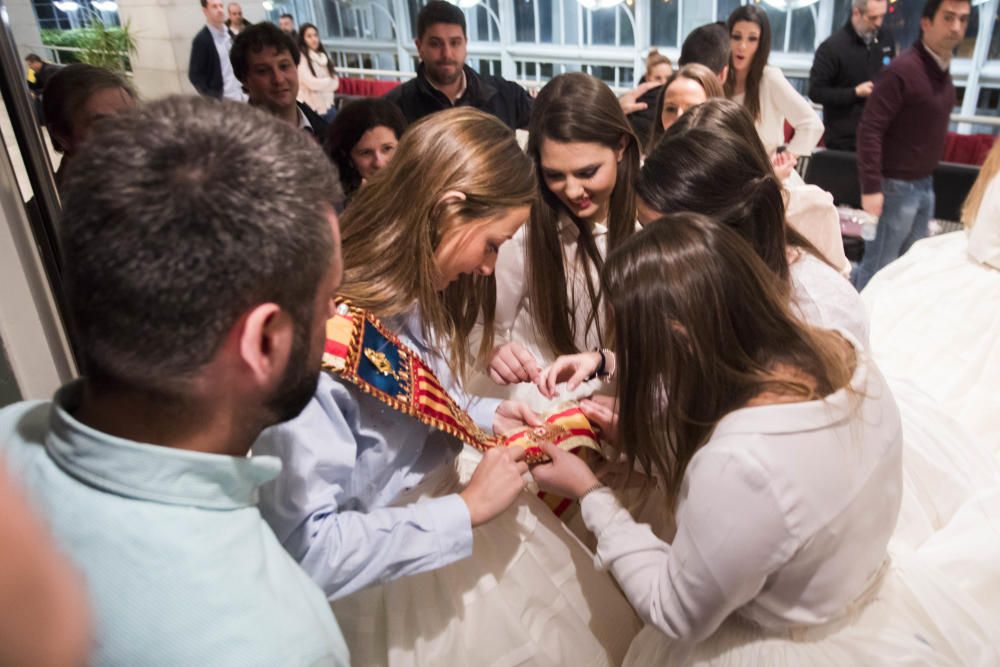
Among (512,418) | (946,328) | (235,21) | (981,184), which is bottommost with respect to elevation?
(946,328)

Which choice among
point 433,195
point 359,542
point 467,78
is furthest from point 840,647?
point 467,78

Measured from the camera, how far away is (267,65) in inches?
90.0

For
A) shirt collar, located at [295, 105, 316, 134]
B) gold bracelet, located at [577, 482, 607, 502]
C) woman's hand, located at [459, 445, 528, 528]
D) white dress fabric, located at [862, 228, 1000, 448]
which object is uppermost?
shirt collar, located at [295, 105, 316, 134]

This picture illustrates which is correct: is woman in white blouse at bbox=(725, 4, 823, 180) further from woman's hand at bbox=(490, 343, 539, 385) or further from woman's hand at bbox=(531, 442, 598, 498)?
Answer: woman's hand at bbox=(531, 442, 598, 498)

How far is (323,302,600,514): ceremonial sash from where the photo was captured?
98 cm

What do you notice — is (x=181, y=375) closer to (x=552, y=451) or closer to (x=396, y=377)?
(x=396, y=377)

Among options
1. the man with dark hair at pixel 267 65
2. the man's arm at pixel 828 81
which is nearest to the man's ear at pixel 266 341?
Answer: the man with dark hair at pixel 267 65

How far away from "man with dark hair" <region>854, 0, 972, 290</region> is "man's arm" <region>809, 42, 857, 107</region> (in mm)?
624

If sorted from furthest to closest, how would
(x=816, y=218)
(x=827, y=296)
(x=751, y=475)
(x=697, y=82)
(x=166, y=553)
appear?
(x=697, y=82)
(x=816, y=218)
(x=827, y=296)
(x=751, y=475)
(x=166, y=553)

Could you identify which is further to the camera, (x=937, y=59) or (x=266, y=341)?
(x=937, y=59)

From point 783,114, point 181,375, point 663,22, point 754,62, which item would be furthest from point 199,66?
point 663,22

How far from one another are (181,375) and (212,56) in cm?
187

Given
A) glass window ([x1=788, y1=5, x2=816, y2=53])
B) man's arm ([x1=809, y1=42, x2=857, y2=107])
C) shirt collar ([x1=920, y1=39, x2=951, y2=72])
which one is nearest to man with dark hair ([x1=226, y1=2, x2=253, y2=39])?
shirt collar ([x1=920, y1=39, x2=951, y2=72])

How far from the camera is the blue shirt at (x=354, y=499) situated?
90 cm
